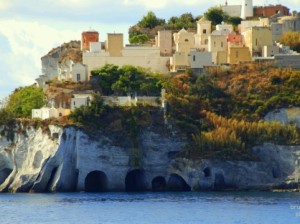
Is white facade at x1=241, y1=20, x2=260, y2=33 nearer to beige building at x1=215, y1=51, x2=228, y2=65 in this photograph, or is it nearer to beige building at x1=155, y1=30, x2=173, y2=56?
beige building at x1=155, y1=30, x2=173, y2=56

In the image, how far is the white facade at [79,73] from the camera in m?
125

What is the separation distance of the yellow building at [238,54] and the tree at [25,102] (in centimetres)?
A: 1350

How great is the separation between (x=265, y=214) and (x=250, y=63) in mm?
33037

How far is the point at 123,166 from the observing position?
4550 inches

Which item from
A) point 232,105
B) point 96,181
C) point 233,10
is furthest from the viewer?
point 233,10

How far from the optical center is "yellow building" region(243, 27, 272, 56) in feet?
424

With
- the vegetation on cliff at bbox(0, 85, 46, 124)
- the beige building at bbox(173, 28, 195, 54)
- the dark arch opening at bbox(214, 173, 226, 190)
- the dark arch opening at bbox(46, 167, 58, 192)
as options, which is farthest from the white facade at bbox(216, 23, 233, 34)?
the dark arch opening at bbox(46, 167, 58, 192)

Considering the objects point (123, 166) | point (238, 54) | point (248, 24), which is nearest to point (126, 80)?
point (238, 54)

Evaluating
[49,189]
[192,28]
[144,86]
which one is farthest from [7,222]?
[192,28]

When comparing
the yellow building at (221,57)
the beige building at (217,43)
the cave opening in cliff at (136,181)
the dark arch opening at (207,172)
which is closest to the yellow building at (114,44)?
the beige building at (217,43)

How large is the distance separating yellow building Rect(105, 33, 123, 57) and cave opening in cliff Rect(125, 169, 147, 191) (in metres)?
13.5

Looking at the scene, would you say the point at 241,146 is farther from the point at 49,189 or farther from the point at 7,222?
the point at 7,222

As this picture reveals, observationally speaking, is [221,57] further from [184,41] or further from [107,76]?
[107,76]

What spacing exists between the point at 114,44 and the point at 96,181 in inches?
579
